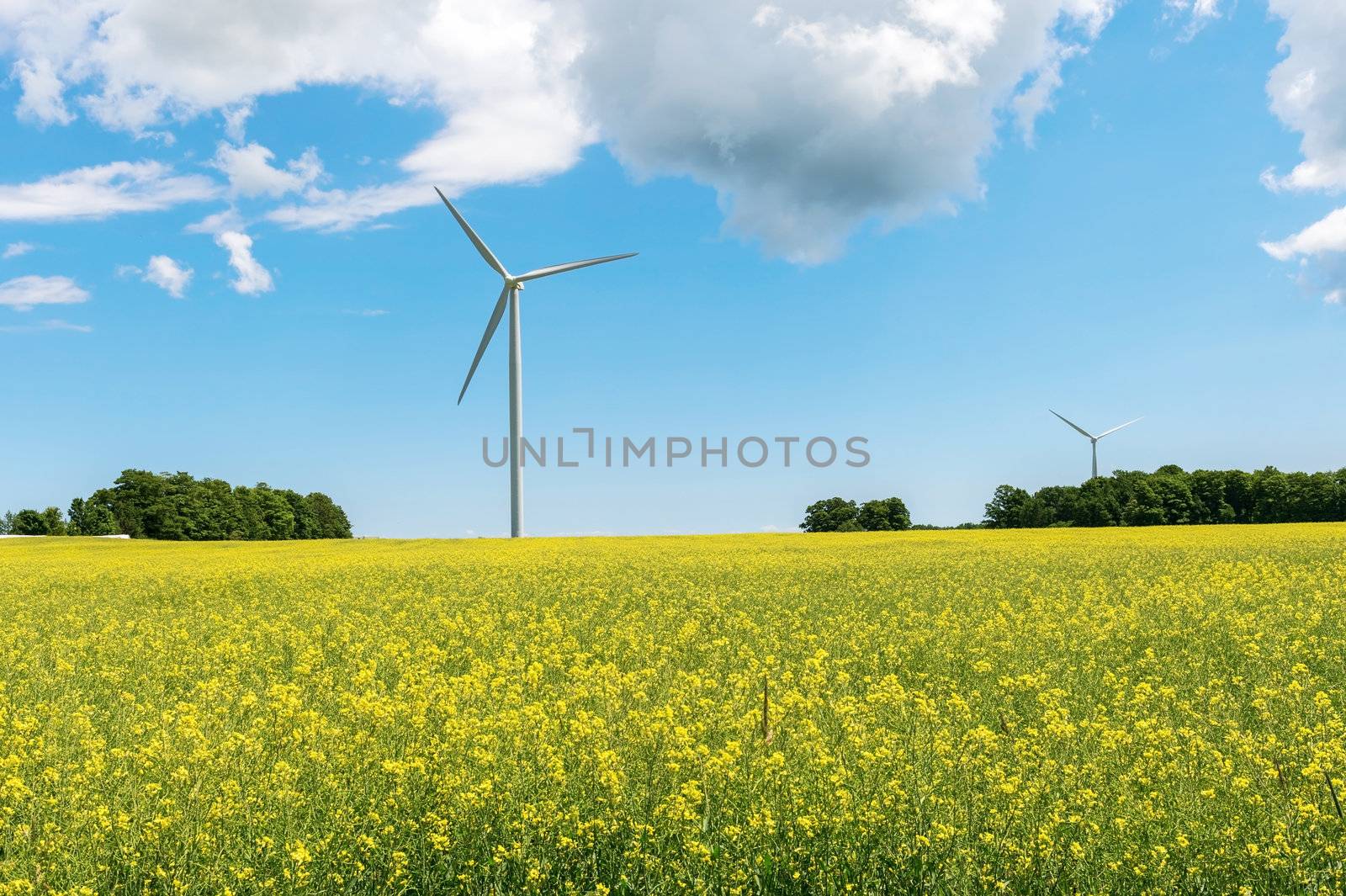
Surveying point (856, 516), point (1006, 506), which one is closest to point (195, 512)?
point (856, 516)

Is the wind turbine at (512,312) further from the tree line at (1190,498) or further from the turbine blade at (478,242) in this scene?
the tree line at (1190,498)

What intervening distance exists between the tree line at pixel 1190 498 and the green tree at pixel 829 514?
21.4 meters

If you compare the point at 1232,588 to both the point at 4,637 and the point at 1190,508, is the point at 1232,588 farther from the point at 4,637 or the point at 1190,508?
the point at 1190,508

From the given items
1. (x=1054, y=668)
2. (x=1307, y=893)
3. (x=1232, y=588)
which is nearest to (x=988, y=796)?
(x=1307, y=893)

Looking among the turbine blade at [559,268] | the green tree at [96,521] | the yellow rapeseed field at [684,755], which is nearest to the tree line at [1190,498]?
the turbine blade at [559,268]

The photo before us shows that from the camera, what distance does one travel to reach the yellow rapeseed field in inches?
247

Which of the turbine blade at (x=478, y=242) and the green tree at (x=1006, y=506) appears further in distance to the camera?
the green tree at (x=1006, y=506)

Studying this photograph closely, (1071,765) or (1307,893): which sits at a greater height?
(1071,765)

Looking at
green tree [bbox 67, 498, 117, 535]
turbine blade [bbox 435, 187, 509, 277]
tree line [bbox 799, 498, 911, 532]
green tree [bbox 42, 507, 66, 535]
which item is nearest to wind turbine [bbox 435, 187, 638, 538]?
turbine blade [bbox 435, 187, 509, 277]

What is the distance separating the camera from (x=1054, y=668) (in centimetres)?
1270

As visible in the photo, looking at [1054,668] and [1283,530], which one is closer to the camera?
[1054,668]

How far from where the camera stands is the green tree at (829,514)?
11444 centimetres

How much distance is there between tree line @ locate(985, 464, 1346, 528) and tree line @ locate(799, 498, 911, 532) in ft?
50.2

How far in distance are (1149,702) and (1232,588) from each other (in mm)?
11334
